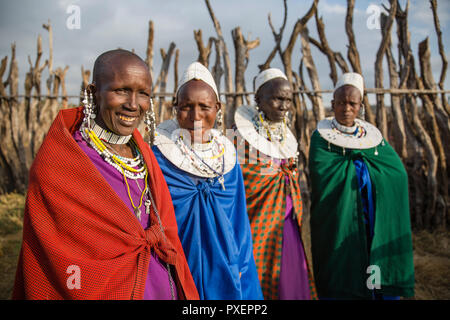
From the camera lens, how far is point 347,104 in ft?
11.0

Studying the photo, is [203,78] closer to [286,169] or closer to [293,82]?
[286,169]

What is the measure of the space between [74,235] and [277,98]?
2.36 m

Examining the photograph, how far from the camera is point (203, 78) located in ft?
7.66

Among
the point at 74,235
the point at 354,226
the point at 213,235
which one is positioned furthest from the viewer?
the point at 354,226

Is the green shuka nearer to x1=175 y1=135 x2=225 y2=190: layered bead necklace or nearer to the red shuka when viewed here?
x1=175 y1=135 x2=225 y2=190: layered bead necklace

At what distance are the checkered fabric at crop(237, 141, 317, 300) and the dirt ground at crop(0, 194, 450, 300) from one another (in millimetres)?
2116

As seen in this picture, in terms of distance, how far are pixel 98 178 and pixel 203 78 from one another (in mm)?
1267

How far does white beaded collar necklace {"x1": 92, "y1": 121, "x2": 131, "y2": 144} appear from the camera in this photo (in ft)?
5.28

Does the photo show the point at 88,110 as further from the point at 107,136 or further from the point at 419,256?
the point at 419,256

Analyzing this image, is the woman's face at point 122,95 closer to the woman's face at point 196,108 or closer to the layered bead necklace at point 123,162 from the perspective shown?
the layered bead necklace at point 123,162

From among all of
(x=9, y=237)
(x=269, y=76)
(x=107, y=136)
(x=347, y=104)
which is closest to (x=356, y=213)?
(x=347, y=104)

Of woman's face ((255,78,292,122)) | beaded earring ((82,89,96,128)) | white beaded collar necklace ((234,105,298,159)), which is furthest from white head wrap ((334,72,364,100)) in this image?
beaded earring ((82,89,96,128))

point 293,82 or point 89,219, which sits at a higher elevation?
point 293,82
